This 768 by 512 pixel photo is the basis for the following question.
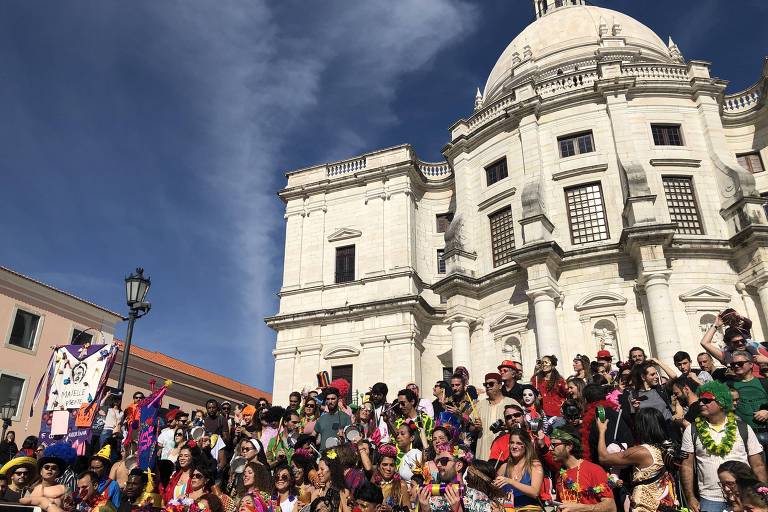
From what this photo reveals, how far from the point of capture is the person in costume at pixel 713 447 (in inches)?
214

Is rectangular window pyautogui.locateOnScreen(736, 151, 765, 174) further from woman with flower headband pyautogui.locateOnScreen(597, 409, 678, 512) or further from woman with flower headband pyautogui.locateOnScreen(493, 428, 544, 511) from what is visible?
woman with flower headband pyautogui.locateOnScreen(493, 428, 544, 511)

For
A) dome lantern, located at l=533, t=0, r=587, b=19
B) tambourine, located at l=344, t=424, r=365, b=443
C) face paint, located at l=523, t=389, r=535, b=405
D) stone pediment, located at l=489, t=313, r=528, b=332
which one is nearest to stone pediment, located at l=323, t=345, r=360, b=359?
stone pediment, located at l=489, t=313, r=528, b=332

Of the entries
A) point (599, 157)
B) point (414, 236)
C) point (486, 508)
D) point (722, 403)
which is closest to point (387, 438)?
point (486, 508)

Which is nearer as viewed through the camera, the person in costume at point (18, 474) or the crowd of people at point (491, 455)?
the crowd of people at point (491, 455)

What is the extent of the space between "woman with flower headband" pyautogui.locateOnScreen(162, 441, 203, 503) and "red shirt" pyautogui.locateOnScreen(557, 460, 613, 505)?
4.96 m

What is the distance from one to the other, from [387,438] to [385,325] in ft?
53.7

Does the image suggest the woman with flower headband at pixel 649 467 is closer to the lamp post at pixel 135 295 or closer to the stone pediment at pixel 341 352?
the lamp post at pixel 135 295

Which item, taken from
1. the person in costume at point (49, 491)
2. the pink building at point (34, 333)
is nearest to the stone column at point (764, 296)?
the person in costume at point (49, 491)

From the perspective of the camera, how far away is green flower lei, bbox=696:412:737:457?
5.52m

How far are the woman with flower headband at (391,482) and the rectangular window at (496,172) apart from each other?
19.1 metres

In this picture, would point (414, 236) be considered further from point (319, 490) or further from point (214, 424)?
point (319, 490)

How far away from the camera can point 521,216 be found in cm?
2223

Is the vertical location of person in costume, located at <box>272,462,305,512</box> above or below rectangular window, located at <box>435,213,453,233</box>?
below

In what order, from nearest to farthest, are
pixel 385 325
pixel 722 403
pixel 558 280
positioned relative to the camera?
1. pixel 722 403
2. pixel 558 280
3. pixel 385 325
